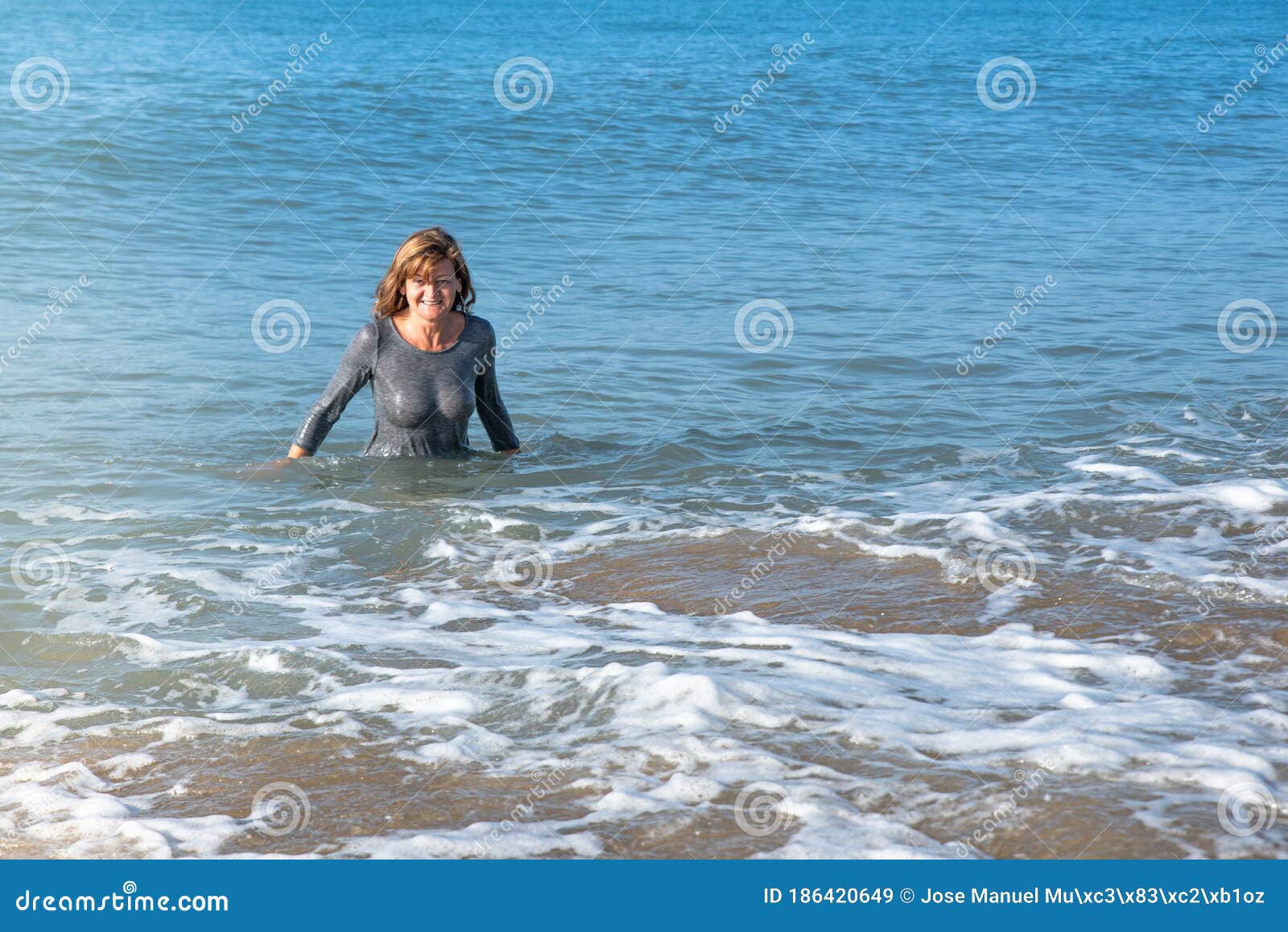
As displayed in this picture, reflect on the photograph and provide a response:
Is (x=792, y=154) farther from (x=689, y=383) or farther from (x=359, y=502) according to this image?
(x=359, y=502)

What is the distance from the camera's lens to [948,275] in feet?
40.2

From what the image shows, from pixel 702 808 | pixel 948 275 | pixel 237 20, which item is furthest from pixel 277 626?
pixel 237 20

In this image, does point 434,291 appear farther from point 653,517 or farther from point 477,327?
point 653,517

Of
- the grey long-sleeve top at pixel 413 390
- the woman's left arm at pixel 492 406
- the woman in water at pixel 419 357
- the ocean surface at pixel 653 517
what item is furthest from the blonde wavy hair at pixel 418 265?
the ocean surface at pixel 653 517

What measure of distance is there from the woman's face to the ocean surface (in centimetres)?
97

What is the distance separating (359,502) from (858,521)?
8.14 ft

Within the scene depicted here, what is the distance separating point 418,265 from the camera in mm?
6074

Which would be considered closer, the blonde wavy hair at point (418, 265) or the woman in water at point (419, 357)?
the blonde wavy hair at point (418, 265)

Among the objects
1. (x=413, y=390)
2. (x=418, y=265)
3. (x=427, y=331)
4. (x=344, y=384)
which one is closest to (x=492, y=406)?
(x=413, y=390)

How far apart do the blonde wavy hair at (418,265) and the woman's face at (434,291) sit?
2 cm

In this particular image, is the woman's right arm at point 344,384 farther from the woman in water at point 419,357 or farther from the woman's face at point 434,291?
the woman's face at point 434,291

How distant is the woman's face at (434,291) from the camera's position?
20.1ft

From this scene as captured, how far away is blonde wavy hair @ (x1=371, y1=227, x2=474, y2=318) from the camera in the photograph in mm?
6035

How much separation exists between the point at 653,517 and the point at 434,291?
4.97ft
